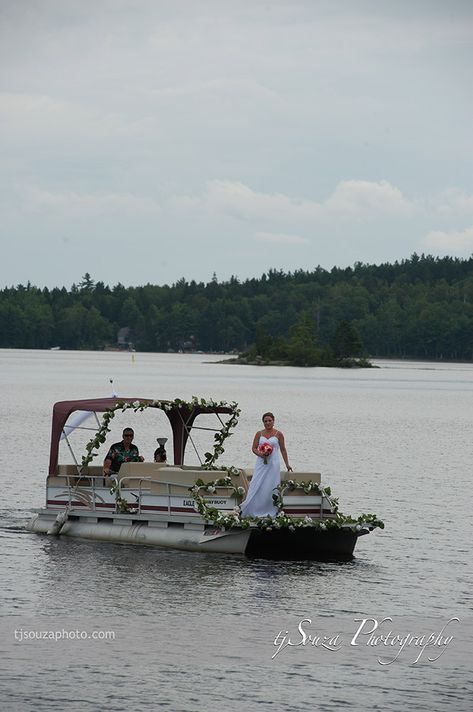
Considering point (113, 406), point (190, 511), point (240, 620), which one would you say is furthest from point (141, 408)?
point (240, 620)

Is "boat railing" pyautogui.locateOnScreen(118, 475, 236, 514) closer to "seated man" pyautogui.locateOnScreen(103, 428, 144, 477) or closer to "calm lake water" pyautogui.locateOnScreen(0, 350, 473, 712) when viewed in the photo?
"seated man" pyautogui.locateOnScreen(103, 428, 144, 477)

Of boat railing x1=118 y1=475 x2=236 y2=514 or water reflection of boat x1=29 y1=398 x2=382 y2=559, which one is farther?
boat railing x1=118 y1=475 x2=236 y2=514

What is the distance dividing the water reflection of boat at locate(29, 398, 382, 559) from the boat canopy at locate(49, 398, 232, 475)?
0.14ft

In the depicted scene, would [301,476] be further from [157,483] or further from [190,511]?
[157,483]

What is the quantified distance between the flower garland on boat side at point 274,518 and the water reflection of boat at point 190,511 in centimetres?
2

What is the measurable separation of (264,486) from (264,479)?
128 mm

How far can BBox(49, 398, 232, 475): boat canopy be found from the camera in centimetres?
2886

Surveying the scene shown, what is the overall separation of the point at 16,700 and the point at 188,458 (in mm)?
39868

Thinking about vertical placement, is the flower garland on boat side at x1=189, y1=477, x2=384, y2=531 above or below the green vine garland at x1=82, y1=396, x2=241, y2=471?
below

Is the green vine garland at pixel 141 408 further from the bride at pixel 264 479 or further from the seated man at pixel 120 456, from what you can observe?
the bride at pixel 264 479

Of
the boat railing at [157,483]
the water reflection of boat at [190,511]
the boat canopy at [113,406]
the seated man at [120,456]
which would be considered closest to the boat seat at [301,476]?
the water reflection of boat at [190,511]

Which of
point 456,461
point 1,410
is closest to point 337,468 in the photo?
point 456,461

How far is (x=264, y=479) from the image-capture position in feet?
85.4

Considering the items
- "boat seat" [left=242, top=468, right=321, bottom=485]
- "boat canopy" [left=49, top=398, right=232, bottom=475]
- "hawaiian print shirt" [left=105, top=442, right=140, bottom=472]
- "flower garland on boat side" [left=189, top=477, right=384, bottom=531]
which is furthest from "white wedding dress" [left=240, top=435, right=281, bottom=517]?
"hawaiian print shirt" [left=105, top=442, right=140, bottom=472]
